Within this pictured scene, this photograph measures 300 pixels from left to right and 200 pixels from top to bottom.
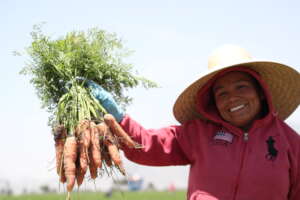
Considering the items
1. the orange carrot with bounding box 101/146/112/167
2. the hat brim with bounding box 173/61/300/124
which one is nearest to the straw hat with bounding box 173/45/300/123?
the hat brim with bounding box 173/61/300/124

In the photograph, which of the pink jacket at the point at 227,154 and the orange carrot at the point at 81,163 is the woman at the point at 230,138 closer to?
the pink jacket at the point at 227,154

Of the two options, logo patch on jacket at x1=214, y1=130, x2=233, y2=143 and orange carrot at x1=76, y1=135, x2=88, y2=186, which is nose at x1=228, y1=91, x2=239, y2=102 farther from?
orange carrot at x1=76, y1=135, x2=88, y2=186

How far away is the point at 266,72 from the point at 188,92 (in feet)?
2.15

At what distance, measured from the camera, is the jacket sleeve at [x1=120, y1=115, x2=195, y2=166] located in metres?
3.56

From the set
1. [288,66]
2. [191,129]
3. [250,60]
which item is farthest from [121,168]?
[288,66]

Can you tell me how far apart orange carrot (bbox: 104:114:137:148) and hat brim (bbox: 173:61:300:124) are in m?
0.62

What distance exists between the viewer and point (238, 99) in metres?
3.44

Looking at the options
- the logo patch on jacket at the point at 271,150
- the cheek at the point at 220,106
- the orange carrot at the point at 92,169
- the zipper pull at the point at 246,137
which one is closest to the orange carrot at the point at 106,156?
the orange carrot at the point at 92,169

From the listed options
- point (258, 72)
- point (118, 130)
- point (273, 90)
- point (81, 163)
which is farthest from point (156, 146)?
point (273, 90)

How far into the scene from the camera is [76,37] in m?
3.85

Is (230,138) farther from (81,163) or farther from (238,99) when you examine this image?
(81,163)

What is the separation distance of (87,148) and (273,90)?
168cm

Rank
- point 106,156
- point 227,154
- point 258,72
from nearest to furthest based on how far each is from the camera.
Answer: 1. point 227,154
2. point 106,156
3. point 258,72

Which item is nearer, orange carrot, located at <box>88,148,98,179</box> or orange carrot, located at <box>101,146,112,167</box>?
orange carrot, located at <box>88,148,98,179</box>
